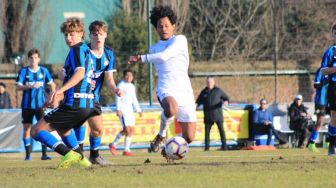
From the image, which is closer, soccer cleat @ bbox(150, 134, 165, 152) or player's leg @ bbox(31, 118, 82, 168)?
player's leg @ bbox(31, 118, 82, 168)

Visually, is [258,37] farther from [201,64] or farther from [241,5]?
[201,64]

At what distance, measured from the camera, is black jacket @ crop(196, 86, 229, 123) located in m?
23.1

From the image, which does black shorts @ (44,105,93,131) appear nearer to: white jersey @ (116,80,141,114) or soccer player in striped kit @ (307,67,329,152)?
soccer player in striped kit @ (307,67,329,152)

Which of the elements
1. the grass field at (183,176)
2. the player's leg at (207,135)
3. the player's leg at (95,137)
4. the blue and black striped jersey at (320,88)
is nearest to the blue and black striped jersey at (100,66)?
the player's leg at (95,137)

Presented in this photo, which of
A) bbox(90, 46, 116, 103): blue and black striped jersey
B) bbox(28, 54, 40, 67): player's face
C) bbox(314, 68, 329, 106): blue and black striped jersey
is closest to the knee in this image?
bbox(90, 46, 116, 103): blue and black striped jersey

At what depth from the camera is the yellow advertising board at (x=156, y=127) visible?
23234 mm

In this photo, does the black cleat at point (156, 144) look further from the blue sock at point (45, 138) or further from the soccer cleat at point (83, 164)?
the blue sock at point (45, 138)

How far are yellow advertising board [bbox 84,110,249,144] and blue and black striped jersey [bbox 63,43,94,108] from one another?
11377 mm

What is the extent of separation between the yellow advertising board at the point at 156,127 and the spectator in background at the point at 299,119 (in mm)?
1330

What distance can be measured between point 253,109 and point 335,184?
15.9 metres

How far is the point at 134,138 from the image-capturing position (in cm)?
2323

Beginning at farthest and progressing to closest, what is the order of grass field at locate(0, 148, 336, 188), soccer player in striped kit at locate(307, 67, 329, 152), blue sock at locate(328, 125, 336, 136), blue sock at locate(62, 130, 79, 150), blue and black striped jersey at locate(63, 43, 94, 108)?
soccer player in striped kit at locate(307, 67, 329, 152) → blue sock at locate(328, 125, 336, 136) → blue sock at locate(62, 130, 79, 150) → blue and black striped jersey at locate(63, 43, 94, 108) → grass field at locate(0, 148, 336, 188)

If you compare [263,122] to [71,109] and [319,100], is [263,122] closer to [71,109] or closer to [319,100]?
[319,100]

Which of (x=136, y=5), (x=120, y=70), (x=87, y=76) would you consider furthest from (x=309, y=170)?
(x=136, y=5)
